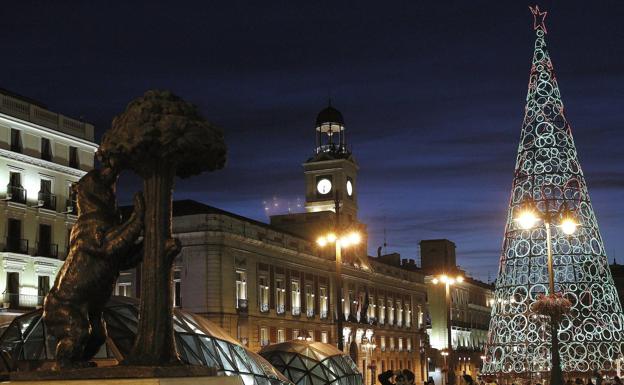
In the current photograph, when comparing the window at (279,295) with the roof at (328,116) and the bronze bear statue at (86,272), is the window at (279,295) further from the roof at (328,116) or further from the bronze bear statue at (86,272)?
the bronze bear statue at (86,272)

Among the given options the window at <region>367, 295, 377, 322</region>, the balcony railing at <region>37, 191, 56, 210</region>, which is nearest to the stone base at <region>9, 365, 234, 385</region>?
the balcony railing at <region>37, 191, 56, 210</region>

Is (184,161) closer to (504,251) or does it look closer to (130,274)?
(504,251)

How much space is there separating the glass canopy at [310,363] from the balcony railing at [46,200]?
19.5 meters

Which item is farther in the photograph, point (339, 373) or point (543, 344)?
point (543, 344)

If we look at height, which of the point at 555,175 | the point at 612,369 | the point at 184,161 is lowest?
the point at 612,369

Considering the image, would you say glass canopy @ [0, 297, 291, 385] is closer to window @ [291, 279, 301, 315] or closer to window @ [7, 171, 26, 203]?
window @ [7, 171, 26, 203]

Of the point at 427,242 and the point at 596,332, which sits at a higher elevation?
the point at 427,242

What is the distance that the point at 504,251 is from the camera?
4075 cm

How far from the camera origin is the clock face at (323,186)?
276 feet

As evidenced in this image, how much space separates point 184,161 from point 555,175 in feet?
101

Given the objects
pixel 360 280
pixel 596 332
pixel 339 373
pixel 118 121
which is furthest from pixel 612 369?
pixel 360 280

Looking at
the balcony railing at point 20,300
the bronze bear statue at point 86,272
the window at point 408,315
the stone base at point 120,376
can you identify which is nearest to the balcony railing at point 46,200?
the balcony railing at point 20,300

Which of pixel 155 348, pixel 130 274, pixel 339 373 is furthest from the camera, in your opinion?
pixel 130 274

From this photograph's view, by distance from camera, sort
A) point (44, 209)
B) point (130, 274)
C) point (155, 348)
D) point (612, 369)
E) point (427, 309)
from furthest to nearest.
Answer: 1. point (427, 309)
2. point (130, 274)
3. point (44, 209)
4. point (612, 369)
5. point (155, 348)
